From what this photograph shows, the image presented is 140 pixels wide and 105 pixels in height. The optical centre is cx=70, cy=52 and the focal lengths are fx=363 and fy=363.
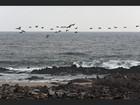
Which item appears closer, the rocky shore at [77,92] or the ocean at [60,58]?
the rocky shore at [77,92]

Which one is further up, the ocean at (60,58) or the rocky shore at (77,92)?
the ocean at (60,58)

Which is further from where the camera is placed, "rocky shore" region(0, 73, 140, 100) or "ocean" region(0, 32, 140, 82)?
"ocean" region(0, 32, 140, 82)

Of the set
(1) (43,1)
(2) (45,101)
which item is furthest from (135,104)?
(1) (43,1)

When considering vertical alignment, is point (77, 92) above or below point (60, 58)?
below

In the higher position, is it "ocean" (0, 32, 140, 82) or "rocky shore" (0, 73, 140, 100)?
"ocean" (0, 32, 140, 82)

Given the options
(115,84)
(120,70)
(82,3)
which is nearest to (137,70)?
(120,70)

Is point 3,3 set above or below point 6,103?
above

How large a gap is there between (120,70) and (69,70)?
387 centimetres

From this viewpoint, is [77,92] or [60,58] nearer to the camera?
[77,92]

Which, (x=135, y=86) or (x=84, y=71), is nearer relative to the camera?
(x=135, y=86)

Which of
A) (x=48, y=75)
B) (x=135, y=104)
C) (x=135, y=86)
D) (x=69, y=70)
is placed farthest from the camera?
(x=69, y=70)

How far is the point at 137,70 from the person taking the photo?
84.0ft

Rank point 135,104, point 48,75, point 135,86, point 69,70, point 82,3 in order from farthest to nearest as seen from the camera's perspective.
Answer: point 69,70 → point 48,75 → point 135,86 → point 82,3 → point 135,104

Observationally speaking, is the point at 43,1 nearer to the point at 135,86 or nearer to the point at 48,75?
the point at 135,86
